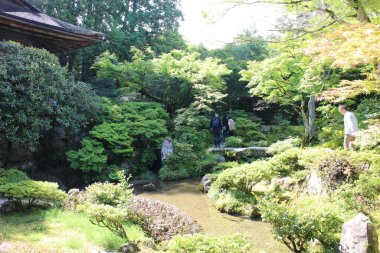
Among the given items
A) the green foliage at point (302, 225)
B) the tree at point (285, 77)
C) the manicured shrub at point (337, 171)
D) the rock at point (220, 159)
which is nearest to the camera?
the green foliage at point (302, 225)

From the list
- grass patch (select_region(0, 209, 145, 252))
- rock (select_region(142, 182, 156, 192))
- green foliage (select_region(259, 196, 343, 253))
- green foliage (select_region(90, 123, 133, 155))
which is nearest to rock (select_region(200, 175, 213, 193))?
rock (select_region(142, 182, 156, 192))

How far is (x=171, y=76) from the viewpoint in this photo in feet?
55.4

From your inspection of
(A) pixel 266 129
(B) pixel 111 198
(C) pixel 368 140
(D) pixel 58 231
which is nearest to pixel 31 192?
(D) pixel 58 231

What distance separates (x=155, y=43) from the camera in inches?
914

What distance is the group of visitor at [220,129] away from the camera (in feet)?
51.7

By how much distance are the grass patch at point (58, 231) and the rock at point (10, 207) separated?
176mm

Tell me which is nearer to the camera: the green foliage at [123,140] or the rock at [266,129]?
the green foliage at [123,140]

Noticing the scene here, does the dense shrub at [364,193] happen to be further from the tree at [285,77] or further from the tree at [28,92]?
the tree at [28,92]

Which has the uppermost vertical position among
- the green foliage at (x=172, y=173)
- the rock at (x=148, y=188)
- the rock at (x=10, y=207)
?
the rock at (x=10, y=207)

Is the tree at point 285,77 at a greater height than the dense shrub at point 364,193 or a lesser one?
greater

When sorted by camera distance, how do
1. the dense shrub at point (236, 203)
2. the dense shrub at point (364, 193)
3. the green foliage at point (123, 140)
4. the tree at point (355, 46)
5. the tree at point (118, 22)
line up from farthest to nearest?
the tree at point (118, 22) < the green foliage at point (123, 140) < the dense shrub at point (236, 203) < the dense shrub at point (364, 193) < the tree at point (355, 46)

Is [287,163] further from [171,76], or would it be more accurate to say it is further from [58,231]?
[171,76]

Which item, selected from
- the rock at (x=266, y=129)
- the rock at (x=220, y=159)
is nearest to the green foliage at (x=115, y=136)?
the rock at (x=220, y=159)

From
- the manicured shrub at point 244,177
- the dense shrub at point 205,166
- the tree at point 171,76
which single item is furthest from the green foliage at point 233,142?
the manicured shrub at point 244,177
